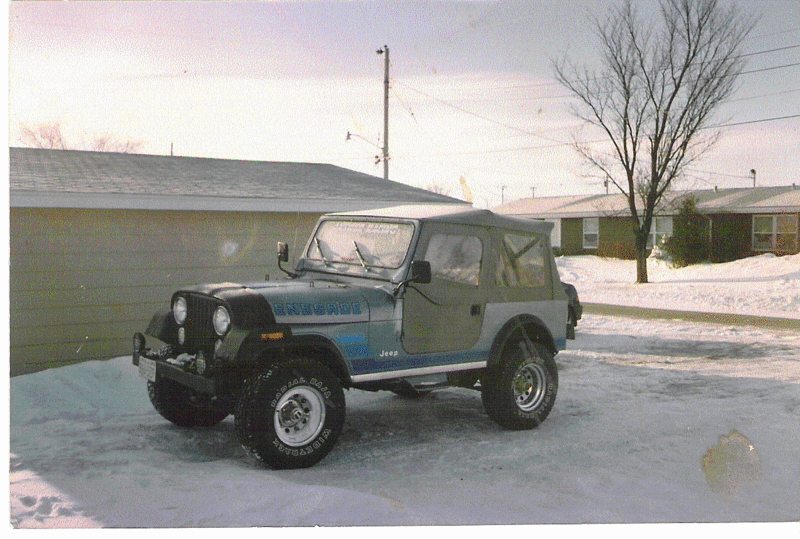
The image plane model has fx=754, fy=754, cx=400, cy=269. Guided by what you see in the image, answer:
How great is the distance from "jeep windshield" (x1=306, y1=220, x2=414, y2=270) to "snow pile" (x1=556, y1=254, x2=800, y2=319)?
11927 mm

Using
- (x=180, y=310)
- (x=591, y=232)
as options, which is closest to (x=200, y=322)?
(x=180, y=310)

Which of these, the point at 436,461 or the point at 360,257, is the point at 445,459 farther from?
the point at 360,257

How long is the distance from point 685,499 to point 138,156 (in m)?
10.0

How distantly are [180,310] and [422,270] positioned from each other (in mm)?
1984

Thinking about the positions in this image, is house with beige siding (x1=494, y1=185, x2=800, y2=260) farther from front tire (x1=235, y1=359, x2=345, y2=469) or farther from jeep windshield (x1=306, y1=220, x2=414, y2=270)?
front tire (x1=235, y1=359, x2=345, y2=469)

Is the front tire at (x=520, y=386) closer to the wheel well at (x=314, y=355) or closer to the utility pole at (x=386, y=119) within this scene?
A: the wheel well at (x=314, y=355)

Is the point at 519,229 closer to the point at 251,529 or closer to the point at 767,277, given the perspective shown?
the point at 251,529

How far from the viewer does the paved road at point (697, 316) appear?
14.4m

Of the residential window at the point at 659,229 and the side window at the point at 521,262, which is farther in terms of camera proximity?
the residential window at the point at 659,229

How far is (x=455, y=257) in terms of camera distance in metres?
6.64

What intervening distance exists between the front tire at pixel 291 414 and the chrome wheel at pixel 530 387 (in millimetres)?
2013

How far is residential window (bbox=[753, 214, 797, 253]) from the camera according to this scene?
28219 mm

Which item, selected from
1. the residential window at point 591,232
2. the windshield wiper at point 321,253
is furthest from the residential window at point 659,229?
the windshield wiper at point 321,253

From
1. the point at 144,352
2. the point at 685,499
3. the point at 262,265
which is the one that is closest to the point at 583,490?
the point at 685,499
